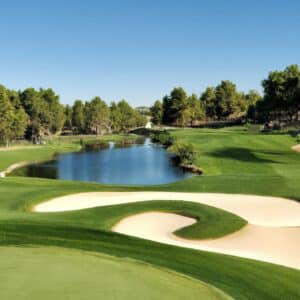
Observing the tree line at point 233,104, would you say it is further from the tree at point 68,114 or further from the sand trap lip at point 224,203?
the sand trap lip at point 224,203

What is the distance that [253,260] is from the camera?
1251cm

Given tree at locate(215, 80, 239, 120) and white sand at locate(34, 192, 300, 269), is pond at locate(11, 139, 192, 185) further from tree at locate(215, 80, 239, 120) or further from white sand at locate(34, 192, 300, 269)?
tree at locate(215, 80, 239, 120)

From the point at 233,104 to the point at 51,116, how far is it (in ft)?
224

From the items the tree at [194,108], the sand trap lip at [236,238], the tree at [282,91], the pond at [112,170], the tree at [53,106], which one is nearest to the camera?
the sand trap lip at [236,238]

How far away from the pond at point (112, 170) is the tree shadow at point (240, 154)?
5.73 meters

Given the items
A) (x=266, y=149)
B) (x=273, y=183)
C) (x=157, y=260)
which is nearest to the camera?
(x=157, y=260)

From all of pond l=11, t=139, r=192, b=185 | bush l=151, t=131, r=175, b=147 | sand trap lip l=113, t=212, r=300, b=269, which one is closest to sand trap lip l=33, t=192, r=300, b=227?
sand trap lip l=113, t=212, r=300, b=269

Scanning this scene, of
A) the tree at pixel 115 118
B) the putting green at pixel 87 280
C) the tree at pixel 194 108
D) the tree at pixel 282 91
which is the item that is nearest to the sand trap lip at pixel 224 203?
the putting green at pixel 87 280

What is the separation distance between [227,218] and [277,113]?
346ft

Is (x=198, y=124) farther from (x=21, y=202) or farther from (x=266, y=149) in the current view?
(x=21, y=202)

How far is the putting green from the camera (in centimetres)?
726

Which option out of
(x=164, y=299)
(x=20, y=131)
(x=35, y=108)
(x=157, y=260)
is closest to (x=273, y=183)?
(x=157, y=260)

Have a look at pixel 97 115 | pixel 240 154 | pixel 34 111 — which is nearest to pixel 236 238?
pixel 240 154

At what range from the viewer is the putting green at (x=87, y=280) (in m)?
7.26
